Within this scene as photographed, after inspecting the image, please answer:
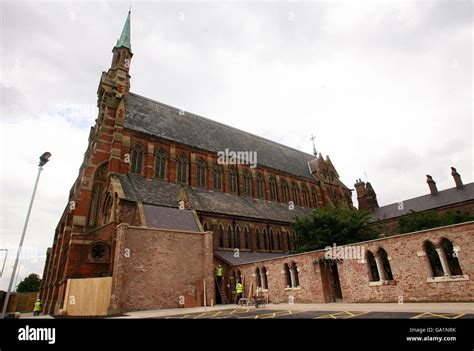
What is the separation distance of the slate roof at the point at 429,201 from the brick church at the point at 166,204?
7.84m

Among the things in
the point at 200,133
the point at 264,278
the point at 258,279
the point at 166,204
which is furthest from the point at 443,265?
the point at 200,133

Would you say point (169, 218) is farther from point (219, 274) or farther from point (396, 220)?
point (396, 220)

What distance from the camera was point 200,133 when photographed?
124 feet

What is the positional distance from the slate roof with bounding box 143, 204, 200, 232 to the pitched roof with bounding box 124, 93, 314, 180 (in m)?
11.4

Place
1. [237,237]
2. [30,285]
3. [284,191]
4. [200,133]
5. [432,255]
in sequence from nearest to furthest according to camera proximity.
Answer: [432,255]
[237,237]
[200,133]
[284,191]
[30,285]

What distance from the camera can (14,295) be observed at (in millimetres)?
33688

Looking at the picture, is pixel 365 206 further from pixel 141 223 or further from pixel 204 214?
pixel 141 223

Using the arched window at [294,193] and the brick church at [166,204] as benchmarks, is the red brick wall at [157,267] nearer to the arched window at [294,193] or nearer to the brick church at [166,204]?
the brick church at [166,204]

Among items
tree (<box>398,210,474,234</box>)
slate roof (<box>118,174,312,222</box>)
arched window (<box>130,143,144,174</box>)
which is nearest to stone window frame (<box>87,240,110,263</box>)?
slate roof (<box>118,174,312,222</box>)

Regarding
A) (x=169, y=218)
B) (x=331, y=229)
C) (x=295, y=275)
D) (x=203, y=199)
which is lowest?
(x=295, y=275)

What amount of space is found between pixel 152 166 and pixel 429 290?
83.8 ft

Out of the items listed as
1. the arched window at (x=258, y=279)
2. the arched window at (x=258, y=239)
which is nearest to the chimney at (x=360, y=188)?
the arched window at (x=258, y=239)

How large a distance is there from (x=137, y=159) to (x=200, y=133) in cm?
1130
